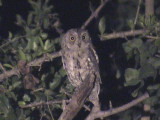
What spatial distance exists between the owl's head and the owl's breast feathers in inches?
2.4

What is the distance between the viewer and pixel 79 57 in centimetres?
376

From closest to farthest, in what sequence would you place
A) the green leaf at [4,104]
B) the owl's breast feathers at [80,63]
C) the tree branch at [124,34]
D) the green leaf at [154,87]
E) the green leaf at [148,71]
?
the green leaf at [4,104] < the green leaf at [148,71] < the green leaf at [154,87] < the tree branch at [124,34] < the owl's breast feathers at [80,63]

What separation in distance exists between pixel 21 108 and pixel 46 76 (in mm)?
441

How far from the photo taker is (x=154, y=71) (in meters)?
2.65

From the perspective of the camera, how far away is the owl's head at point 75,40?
369 cm

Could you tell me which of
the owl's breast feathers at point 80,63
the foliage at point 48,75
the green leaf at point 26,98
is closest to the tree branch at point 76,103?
the foliage at point 48,75

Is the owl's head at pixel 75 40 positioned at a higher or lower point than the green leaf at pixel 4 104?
higher

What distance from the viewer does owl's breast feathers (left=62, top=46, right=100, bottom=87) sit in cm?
361

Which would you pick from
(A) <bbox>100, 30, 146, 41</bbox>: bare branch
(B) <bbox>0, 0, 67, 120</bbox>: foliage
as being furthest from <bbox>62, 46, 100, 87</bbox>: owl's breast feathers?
(A) <bbox>100, 30, 146, 41</bbox>: bare branch

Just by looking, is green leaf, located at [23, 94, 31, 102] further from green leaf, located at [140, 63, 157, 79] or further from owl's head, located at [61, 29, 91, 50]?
owl's head, located at [61, 29, 91, 50]

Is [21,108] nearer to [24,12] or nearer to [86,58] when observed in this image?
[86,58]

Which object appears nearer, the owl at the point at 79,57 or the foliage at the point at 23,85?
the foliage at the point at 23,85

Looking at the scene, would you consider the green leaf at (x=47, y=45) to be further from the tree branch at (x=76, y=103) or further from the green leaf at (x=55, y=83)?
the tree branch at (x=76, y=103)

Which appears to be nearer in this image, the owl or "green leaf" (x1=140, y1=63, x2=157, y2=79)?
"green leaf" (x1=140, y1=63, x2=157, y2=79)
